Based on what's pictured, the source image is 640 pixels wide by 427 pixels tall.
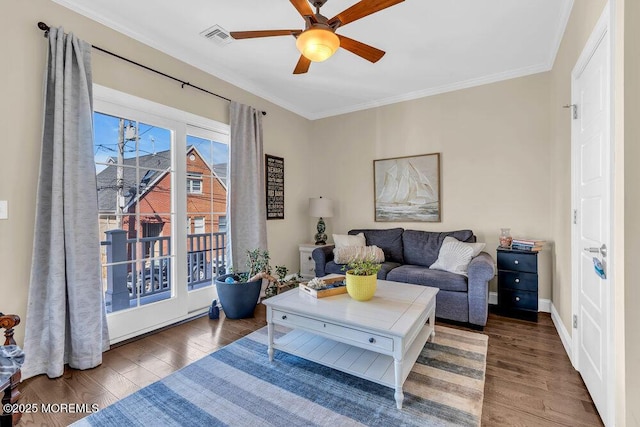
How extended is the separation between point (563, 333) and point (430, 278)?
43.9 inches

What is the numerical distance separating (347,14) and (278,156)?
8.43ft

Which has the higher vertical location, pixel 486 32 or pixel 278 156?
pixel 486 32

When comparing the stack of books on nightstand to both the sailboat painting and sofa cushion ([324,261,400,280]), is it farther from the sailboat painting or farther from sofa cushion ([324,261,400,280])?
sofa cushion ([324,261,400,280])

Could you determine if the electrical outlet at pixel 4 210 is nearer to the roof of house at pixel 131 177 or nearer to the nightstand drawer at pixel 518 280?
the roof of house at pixel 131 177

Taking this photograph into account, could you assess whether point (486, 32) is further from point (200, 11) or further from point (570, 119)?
point (200, 11)

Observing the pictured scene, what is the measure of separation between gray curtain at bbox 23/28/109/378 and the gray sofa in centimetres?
230

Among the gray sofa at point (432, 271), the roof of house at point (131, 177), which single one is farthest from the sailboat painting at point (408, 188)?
the roof of house at point (131, 177)

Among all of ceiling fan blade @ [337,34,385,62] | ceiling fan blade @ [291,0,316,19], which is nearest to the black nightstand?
ceiling fan blade @ [337,34,385,62]

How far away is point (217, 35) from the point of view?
2.65 metres

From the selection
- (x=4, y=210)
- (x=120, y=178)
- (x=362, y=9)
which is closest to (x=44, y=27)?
(x=120, y=178)

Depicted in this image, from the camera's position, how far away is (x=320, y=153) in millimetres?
4797

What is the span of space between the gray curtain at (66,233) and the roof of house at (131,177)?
0.28 metres

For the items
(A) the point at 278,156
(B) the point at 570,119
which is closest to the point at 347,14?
(B) the point at 570,119

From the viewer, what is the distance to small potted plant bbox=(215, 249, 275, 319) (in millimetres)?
3027
